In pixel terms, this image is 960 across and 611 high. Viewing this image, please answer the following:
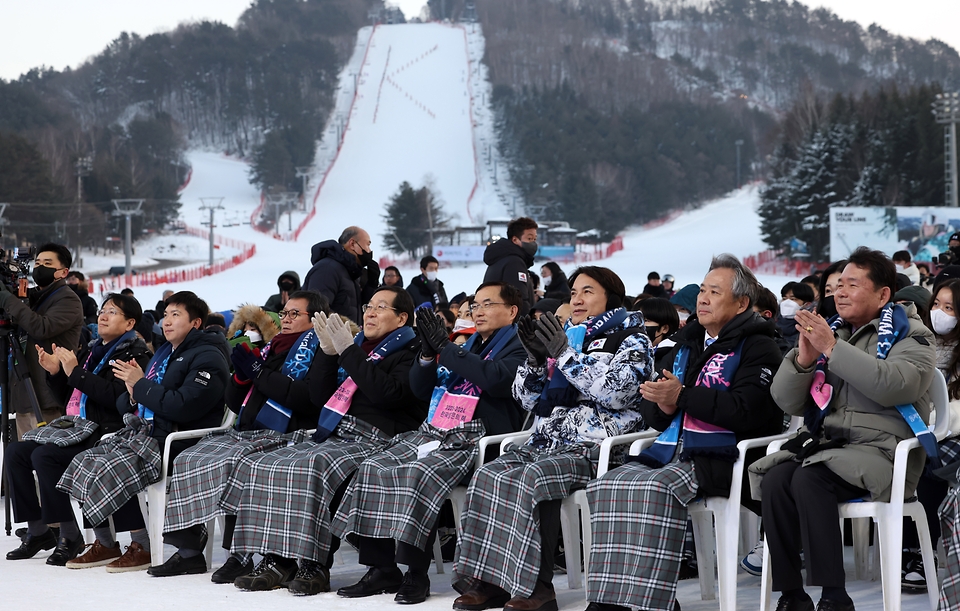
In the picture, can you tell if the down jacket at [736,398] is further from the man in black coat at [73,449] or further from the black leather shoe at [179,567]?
the man in black coat at [73,449]

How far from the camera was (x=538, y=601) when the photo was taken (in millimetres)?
3535

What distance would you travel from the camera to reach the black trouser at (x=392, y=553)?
383 centimetres

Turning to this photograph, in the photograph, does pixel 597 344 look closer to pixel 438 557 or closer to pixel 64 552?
pixel 438 557

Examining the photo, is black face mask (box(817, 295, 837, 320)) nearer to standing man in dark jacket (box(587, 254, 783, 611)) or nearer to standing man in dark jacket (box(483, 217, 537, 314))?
standing man in dark jacket (box(587, 254, 783, 611))

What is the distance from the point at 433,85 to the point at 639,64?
66.4 ft

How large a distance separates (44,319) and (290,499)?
1.99 m

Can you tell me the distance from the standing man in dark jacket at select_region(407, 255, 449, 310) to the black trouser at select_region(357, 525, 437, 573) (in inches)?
239

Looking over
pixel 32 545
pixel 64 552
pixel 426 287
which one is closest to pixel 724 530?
pixel 64 552

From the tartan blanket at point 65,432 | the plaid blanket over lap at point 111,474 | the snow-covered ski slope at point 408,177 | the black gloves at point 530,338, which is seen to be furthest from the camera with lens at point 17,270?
the snow-covered ski slope at point 408,177

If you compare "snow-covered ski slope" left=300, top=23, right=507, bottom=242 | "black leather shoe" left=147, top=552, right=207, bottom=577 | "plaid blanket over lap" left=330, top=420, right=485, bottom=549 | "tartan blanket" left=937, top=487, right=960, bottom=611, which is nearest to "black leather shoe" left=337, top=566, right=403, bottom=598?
"plaid blanket over lap" left=330, top=420, right=485, bottom=549

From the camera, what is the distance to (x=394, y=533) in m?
3.79

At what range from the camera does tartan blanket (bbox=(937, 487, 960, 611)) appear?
2.98 meters

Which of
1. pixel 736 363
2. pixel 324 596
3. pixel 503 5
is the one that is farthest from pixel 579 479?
pixel 503 5

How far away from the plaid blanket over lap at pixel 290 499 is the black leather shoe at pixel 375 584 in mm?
200
